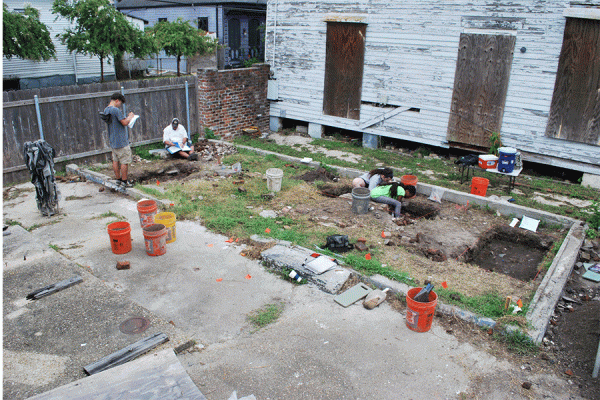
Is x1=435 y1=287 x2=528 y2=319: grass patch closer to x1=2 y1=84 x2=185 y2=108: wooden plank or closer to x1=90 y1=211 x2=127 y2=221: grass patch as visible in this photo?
x1=90 y1=211 x2=127 y2=221: grass patch

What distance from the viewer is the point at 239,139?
45.0ft

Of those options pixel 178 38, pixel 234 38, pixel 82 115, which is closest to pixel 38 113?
pixel 82 115

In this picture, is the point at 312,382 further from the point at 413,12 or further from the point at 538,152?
the point at 413,12

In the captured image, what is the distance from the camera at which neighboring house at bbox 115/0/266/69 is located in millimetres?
27539

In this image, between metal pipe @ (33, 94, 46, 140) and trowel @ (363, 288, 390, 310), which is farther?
metal pipe @ (33, 94, 46, 140)

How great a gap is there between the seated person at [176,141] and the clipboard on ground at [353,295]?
266 inches

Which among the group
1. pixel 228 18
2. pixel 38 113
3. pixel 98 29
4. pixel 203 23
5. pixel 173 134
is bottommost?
pixel 173 134

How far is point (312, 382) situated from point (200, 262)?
9.09 feet

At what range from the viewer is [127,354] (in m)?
4.20

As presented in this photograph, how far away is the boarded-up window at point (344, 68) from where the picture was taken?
1268cm

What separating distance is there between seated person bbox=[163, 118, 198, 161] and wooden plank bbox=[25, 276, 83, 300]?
20.4 ft

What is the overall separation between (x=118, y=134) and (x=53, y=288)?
14.3 ft

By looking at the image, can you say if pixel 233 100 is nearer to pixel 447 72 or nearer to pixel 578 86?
pixel 447 72

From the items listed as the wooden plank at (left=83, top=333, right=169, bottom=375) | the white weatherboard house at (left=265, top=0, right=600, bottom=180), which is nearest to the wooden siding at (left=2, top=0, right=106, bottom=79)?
the white weatherboard house at (left=265, top=0, right=600, bottom=180)
